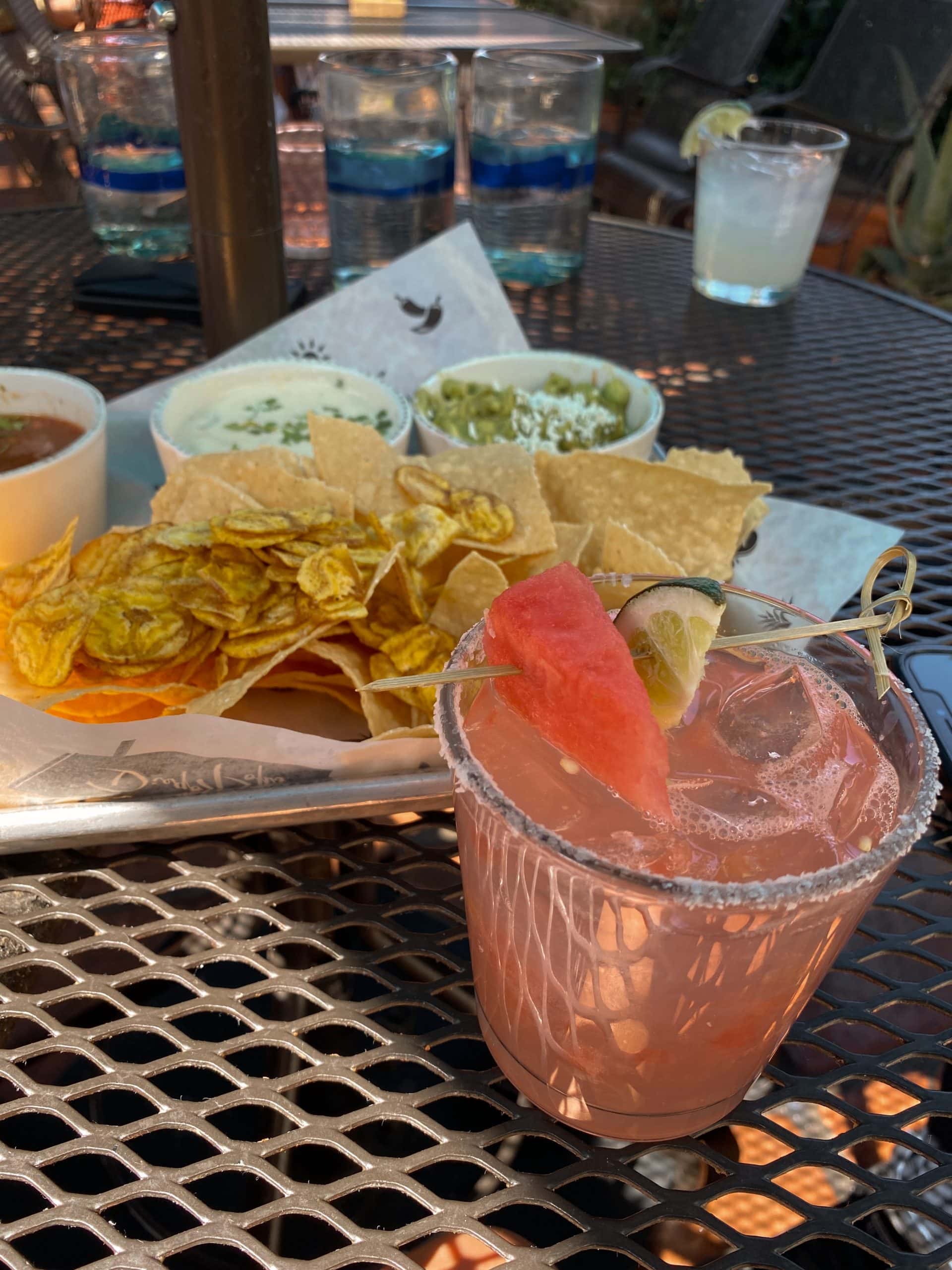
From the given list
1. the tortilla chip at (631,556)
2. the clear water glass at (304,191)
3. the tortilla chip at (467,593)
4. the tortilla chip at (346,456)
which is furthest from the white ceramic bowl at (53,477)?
the clear water glass at (304,191)

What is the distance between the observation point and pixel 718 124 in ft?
6.40

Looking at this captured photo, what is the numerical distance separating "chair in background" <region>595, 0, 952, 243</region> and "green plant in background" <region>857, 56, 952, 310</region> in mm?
77

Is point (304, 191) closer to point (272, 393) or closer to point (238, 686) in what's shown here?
point (272, 393)

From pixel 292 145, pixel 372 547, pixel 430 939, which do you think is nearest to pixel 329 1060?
pixel 430 939

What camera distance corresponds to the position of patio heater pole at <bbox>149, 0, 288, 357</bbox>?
113 centimetres

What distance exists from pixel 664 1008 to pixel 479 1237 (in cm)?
17

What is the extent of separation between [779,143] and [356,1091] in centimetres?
201

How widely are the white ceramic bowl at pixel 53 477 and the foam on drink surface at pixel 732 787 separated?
2.39ft

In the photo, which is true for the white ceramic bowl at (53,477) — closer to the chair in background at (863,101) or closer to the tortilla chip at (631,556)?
the tortilla chip at (631,556)

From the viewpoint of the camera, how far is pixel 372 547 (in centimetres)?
100

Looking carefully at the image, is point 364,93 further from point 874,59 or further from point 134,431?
point 874,59

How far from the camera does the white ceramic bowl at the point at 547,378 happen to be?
1.35m

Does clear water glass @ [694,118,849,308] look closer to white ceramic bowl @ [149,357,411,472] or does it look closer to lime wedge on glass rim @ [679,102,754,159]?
lime wedge on glass rim @ [679,102,754,159]

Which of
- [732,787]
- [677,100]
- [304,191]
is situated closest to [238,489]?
[732,787]
